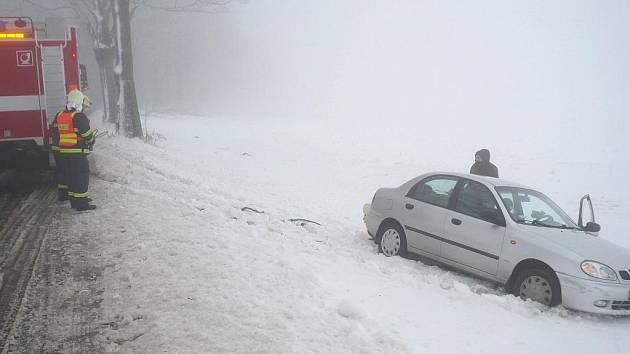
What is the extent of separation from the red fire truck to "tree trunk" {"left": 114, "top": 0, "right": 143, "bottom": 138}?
6240mm

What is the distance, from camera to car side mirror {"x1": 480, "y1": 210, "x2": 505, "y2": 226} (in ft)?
21.0

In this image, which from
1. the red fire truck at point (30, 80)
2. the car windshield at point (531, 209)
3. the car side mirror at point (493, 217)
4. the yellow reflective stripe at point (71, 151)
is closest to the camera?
the car side mirror at point (493, 217)

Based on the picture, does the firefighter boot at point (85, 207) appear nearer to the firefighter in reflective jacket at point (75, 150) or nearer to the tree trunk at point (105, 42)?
the firefighter in reflective jacket at point (75, 150)

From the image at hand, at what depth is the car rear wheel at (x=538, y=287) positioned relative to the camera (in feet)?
18.5

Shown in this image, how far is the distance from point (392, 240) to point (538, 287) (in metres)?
2.39

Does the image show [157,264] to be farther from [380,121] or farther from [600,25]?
[600,25]

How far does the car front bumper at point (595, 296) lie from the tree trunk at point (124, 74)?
14.5 meters

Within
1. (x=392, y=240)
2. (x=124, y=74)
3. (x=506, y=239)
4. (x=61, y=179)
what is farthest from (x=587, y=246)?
(x=124, y=74)

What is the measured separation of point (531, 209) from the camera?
673 centimetres

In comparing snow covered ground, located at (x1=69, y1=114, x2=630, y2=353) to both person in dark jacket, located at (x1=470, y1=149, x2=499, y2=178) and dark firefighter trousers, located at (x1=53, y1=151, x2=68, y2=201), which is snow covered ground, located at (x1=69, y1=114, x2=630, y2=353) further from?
person in dark jacket, located at (x1=470, y1=149, x2=499, y2=178)

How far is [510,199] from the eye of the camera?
6777 millimetres

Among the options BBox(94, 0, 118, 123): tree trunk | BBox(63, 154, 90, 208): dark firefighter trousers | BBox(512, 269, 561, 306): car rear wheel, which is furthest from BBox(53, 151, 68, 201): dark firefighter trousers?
BBox(94, 0, 118, 123): tree trunk

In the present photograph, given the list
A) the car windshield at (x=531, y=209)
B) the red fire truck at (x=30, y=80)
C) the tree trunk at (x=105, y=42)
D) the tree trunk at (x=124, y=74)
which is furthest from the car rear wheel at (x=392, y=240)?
the tree trunk at (x=105, y=42)

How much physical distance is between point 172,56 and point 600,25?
6494 centimetres
